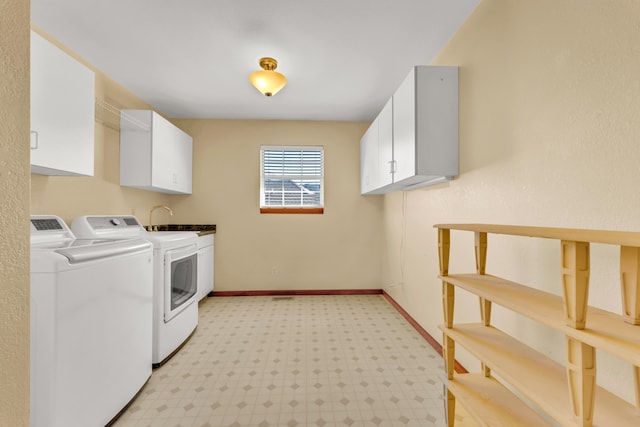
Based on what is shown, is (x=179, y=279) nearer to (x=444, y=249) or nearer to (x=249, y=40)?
(x=249, y=40)

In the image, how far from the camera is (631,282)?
0.77m

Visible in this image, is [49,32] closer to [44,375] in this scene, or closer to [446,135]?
[44,375]

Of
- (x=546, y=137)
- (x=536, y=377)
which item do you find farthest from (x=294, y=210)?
(x=536, y=377)

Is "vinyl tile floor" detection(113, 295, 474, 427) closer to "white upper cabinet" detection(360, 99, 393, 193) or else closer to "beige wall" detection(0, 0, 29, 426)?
"beige wall" detection(0, 0, 29, 426)

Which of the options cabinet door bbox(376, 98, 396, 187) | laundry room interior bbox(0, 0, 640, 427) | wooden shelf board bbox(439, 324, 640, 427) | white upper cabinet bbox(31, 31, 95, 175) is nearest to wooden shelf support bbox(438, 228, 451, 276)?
laundry room interior bbox(0, 0, 640, 427)

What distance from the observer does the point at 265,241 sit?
12.7 feet

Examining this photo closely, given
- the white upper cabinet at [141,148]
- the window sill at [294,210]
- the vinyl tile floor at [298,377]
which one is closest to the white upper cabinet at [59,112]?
the white upper cabinet at [141,148]

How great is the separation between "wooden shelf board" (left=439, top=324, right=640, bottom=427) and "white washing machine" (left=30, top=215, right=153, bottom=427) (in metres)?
1.80

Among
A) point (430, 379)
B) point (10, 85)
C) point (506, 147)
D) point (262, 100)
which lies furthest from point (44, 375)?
point (262, 100)

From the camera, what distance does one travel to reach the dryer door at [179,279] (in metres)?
2.13

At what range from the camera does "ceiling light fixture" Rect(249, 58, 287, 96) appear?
86.5 inches

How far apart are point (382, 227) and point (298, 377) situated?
2.42 metres

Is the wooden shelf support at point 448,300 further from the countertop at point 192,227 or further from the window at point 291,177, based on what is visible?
the countertop at point 192,227

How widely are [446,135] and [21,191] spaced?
2.11 m
